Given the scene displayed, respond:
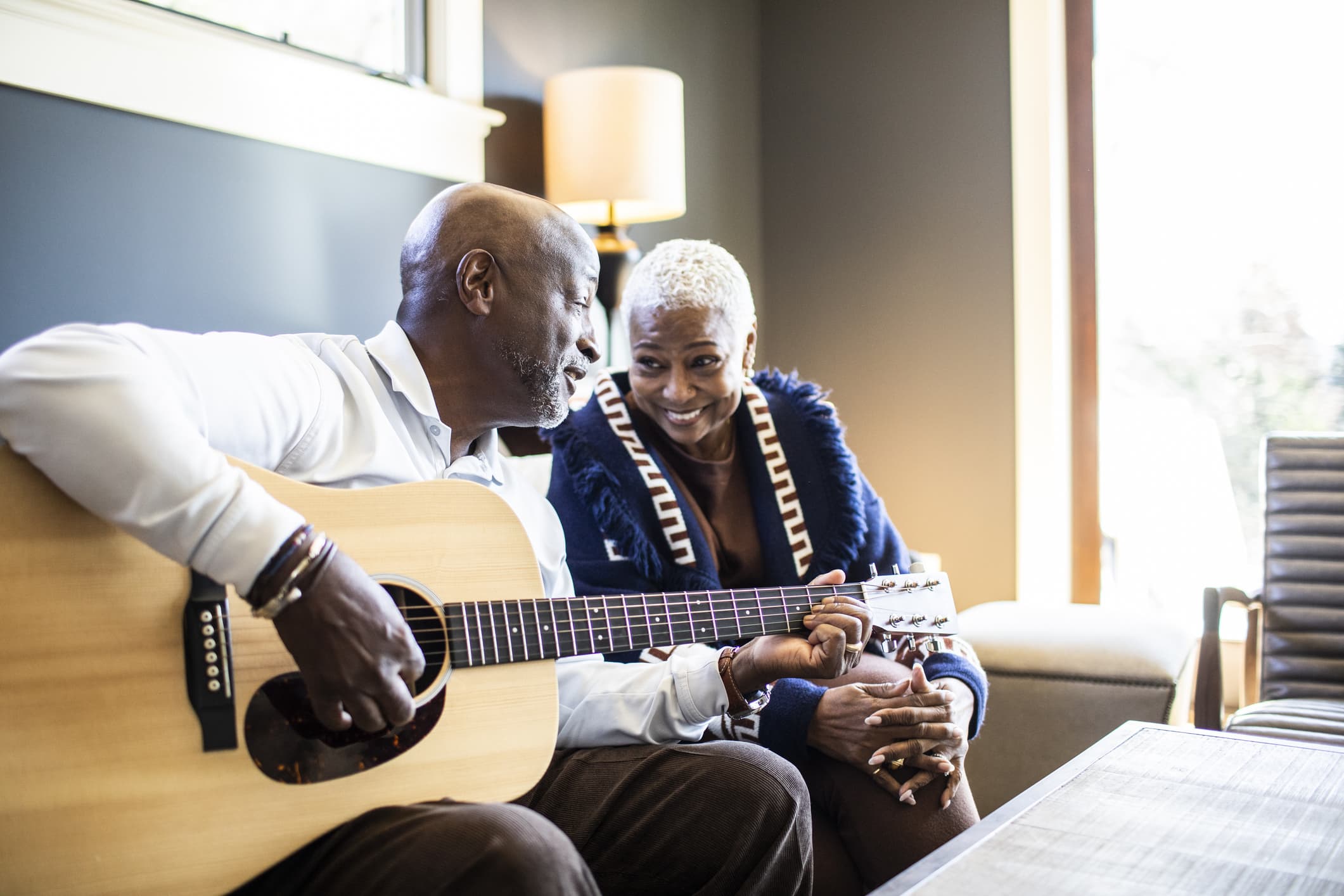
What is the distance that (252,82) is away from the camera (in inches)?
83.6

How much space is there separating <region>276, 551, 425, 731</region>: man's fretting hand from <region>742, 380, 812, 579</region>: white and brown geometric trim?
96 centimetres

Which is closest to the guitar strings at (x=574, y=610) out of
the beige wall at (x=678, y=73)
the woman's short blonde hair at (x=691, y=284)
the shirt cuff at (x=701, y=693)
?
the shirt cuff at (x=701, y=693)

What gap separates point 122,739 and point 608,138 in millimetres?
2054

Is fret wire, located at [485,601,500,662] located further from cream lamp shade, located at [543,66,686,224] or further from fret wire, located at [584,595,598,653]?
cream lamp shade, located at [543,66,686,224]

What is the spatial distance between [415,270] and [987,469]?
2.54 m

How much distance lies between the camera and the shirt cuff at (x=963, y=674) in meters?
1.72

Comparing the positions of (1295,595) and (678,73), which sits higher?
(678,73)

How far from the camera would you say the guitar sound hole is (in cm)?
103

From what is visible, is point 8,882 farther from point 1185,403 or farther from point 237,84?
point 1185,403

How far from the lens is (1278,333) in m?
3.52

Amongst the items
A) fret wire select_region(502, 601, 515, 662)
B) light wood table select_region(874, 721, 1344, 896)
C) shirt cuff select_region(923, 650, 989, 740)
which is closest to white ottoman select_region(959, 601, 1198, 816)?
shirt cuff select_region(923, 650, 989, 740)

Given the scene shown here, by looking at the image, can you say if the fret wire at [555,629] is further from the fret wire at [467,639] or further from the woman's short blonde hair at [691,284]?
the woman's short blonde hair at [691,284]

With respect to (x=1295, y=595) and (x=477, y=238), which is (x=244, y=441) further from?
(x=1295, y=595)

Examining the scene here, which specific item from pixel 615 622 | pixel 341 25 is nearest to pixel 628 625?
pixel 615 622
